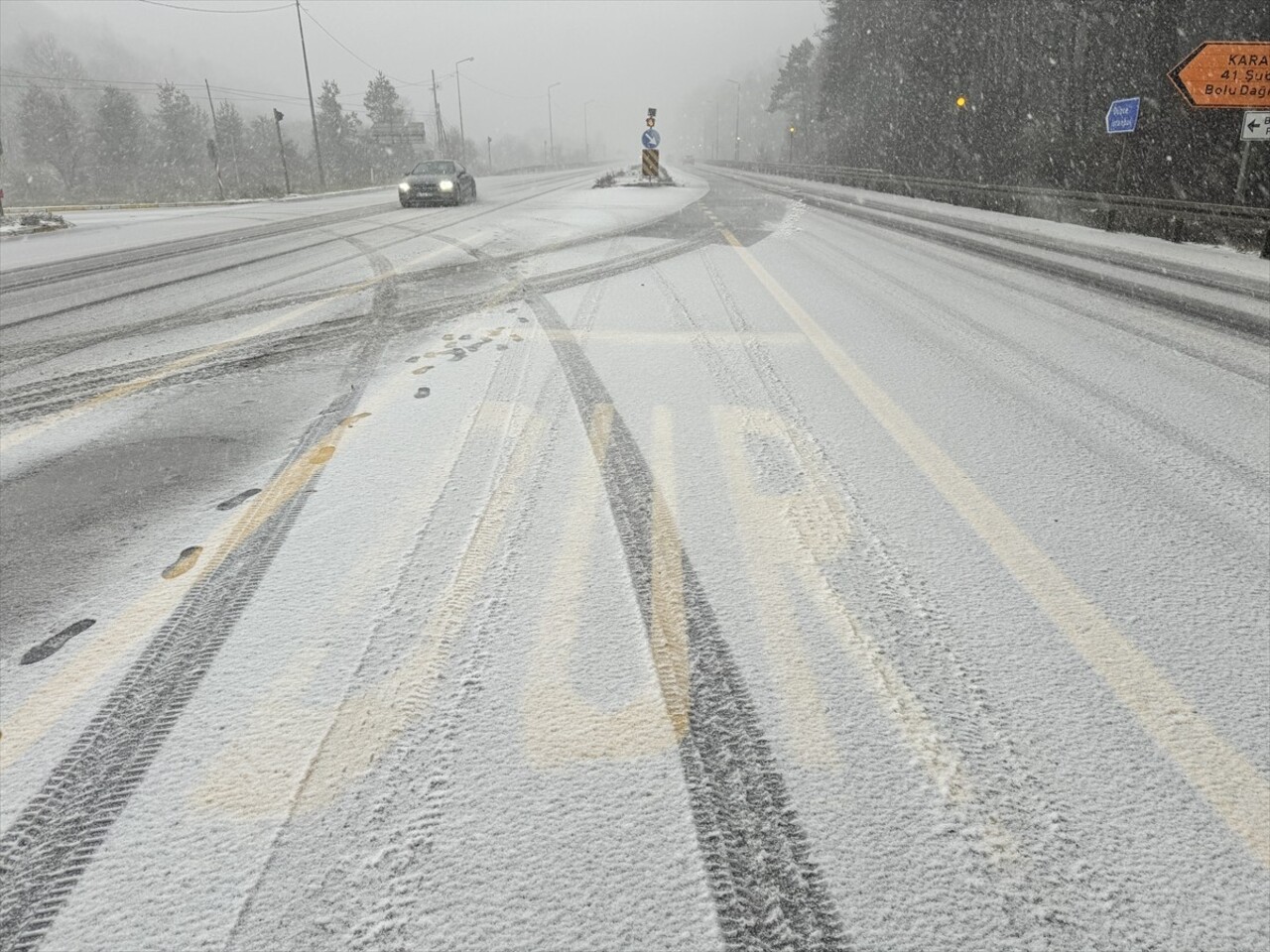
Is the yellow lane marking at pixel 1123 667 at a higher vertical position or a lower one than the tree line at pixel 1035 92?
lower

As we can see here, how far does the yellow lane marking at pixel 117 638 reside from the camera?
1604mm

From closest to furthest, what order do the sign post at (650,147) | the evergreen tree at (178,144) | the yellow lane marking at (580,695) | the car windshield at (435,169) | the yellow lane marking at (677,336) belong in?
the yellow lane marking at (580,695) < the yellow lane marking at (677,336) < the car windshield at (435,169) < the sign post at (650,147) < the evergreen tree at (178,144)

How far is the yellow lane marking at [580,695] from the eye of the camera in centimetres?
152

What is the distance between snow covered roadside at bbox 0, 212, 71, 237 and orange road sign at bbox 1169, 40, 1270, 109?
75.6 ft

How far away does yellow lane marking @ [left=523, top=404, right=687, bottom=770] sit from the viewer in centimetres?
152

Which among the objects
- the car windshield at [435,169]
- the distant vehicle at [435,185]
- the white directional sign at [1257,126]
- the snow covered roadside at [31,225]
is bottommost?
the snow covered roadside at [31,225]

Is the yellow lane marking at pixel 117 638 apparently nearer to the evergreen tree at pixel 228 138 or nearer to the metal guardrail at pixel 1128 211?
the metal guardrail at pixel 1128 211

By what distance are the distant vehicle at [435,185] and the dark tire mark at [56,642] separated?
A: 19018 mm

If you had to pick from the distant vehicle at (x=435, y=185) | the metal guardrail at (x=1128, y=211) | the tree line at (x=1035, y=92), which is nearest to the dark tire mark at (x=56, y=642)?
the metal guardrail at (x=1128, y=211)

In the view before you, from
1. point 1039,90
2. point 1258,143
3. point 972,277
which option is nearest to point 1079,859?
point 972,277

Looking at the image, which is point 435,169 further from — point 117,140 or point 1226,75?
point 117,140

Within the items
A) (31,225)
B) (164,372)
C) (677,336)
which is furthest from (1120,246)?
(31,225)

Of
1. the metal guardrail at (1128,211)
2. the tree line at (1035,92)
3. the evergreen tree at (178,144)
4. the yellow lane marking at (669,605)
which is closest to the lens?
the yellow lane marking at (669,605)

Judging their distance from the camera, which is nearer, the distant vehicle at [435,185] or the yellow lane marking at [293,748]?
the yellow lane marking at [293,748]
